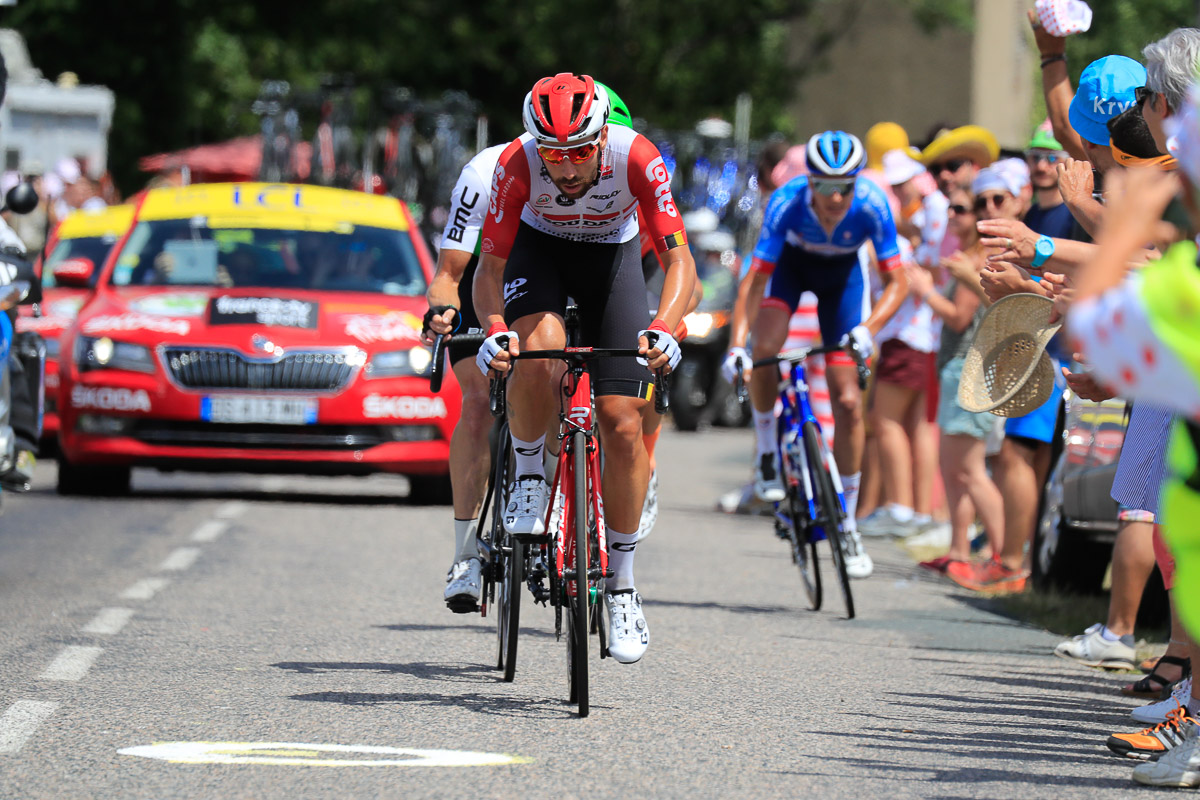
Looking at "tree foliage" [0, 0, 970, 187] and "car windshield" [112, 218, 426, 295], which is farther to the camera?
"tree foliage" [0, 0, 970, 187]

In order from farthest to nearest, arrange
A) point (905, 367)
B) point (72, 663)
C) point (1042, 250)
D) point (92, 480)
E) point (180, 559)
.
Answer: point (92, 480) < point (905, 367) < point (180, 559) < point (72, 663) < point (1042, 250)

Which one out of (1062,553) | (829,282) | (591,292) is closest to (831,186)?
(829,282)

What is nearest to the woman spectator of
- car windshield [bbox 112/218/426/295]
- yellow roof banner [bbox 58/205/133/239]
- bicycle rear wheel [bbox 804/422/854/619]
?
bicycle rear wheel [bbox 804/422/854/619]

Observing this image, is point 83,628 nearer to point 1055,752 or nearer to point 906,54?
point 1055,752

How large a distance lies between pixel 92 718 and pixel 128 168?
3465 cm

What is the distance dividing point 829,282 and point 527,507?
165 inches

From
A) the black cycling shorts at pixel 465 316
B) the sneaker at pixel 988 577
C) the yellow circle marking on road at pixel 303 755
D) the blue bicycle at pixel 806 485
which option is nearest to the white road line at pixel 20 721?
the yellow circle marking on road at pixel 303 755

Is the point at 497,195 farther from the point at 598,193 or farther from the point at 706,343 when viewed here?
the point at 706,343

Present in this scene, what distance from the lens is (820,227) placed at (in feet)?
33.5

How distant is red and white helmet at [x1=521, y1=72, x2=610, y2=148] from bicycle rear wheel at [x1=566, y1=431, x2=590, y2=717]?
99 cm

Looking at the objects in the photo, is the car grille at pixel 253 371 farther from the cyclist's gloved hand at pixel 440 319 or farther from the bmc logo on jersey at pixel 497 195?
the bmc logo on jersey at pixel 497 195

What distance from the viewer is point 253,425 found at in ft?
41.3

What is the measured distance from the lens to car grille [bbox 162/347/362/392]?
498 inches

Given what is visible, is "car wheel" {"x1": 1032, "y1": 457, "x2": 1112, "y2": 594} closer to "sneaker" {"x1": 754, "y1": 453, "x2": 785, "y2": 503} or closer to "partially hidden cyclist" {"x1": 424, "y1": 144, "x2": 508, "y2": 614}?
"sneaker" {"x1": 754, "y1": 453, "x2": 785, "y2": 503}
